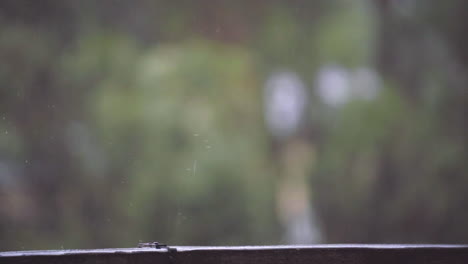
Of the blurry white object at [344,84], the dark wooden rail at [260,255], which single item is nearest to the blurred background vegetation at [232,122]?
the blurry white object at [344,84]

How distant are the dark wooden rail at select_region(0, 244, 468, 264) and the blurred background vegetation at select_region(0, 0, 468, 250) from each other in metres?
5.55

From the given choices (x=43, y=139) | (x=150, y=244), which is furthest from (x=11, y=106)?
(x=150, y=244)

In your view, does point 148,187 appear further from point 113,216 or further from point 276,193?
point 276,193

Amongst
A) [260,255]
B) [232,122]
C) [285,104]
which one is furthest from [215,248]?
[285,104]

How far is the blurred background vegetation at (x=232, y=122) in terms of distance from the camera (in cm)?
679

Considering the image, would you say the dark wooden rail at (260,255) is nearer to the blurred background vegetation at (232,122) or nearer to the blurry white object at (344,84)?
the blurred background vegetation at (232,122)

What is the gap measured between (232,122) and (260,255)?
674cm

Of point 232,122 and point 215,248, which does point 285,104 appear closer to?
point 232,122

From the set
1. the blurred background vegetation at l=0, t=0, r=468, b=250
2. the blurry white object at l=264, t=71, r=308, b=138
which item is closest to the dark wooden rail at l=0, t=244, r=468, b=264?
the blurred background vegetation at l=0, t=0, r=468, b=250

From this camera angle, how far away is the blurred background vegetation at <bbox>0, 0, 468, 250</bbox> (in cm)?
679

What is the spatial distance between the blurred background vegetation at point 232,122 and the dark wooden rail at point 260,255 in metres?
5.55

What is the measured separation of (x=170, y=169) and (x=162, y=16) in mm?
2520

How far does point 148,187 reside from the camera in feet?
22.8

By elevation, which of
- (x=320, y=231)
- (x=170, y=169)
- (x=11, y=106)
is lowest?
(x=320, y=231)
